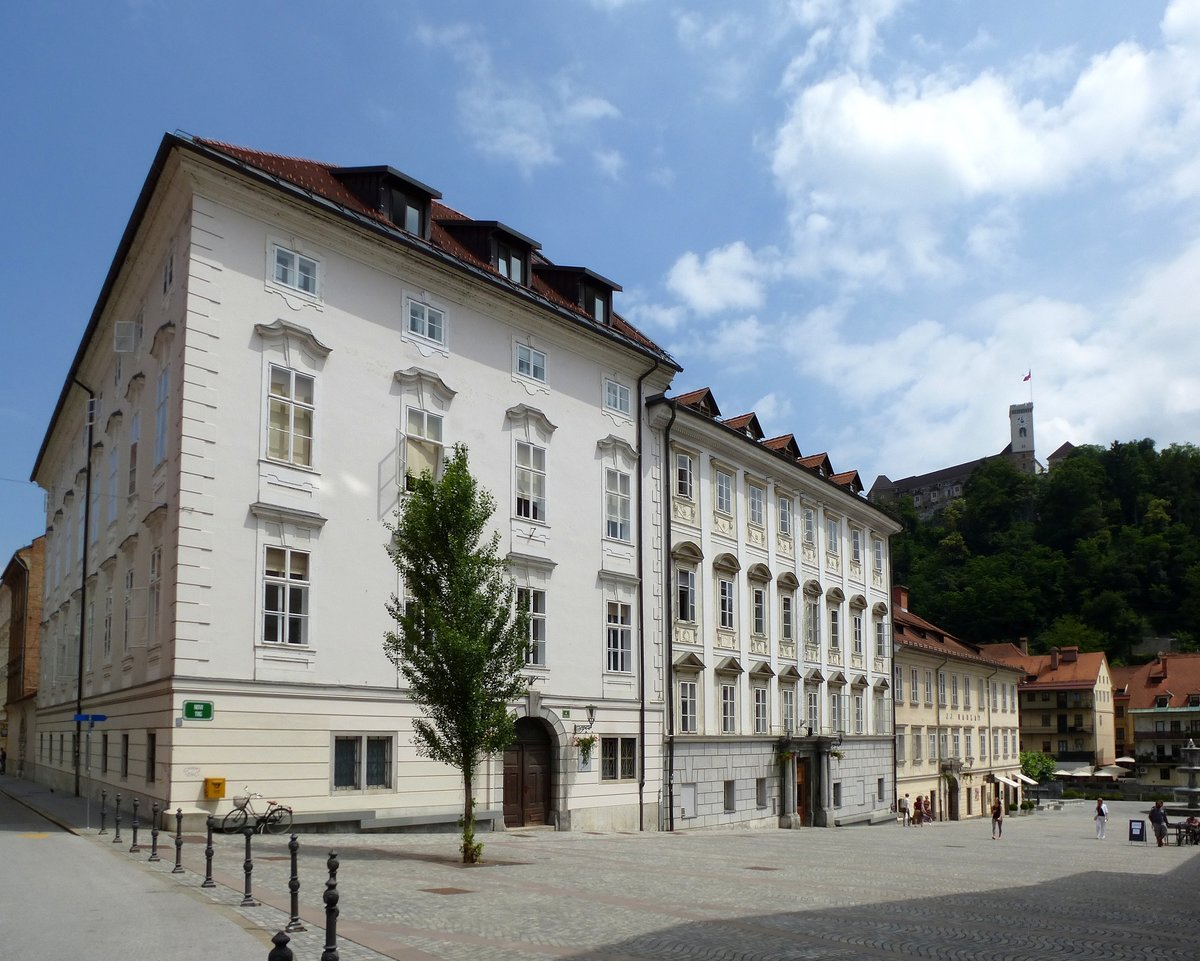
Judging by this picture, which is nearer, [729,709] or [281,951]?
[281,951]

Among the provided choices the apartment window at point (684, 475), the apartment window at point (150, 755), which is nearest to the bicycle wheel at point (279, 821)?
the apartment window at point (150, 755)

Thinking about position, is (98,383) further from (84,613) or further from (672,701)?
(672,701)

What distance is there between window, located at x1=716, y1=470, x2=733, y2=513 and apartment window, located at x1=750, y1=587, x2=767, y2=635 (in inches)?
144

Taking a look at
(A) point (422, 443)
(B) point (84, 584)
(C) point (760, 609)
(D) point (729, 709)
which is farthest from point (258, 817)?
(C) point (760, 609)

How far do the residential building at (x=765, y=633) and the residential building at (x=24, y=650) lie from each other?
30687mm

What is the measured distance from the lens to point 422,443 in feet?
94.6

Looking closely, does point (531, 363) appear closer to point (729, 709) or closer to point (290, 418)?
point (290, 418)

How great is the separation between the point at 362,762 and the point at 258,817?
3.28 meters

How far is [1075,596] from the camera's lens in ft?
454

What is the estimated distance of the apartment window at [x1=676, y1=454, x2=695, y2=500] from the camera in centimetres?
3822

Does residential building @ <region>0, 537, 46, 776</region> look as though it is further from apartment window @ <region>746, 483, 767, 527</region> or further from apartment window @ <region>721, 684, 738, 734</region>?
apartment window @ <region>746, 483, 767, 527</region>

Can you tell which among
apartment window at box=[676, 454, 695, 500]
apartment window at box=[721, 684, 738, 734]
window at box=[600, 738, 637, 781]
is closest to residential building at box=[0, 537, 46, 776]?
window at box=[600, 738, 637, 781]

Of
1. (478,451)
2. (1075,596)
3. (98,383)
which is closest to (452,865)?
(478,451)

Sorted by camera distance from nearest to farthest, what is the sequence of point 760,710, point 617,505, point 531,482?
point 531,482 → point 617,505 → point 760,710
